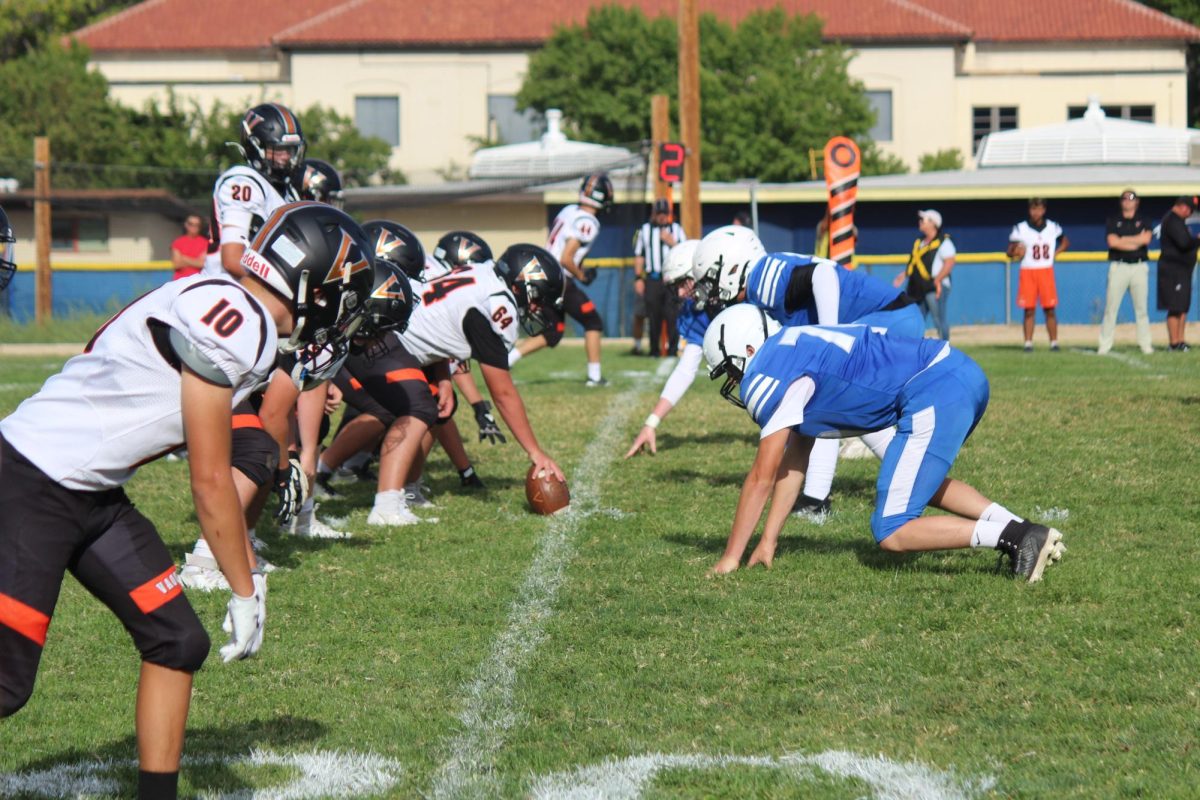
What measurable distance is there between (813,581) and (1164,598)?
139cm

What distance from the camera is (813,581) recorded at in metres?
6.25

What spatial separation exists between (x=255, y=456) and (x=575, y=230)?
30.6 ft

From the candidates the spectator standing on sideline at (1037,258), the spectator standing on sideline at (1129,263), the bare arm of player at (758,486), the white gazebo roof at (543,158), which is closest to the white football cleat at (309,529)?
the bare arm of player at (758,486)

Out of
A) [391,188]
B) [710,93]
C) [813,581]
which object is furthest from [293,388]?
[710,93]

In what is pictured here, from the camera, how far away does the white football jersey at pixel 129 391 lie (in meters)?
3.47

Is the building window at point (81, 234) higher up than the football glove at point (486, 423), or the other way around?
the building window at point (81, 234)

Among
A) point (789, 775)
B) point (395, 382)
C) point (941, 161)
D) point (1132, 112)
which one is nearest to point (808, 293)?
point (395, 382)

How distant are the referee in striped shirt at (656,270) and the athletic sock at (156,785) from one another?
14.7 meters

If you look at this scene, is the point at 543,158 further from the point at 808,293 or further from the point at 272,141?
the point at 808,293

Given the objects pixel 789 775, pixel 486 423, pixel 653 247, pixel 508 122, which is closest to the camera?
pixel 789 775

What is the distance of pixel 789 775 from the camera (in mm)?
3996

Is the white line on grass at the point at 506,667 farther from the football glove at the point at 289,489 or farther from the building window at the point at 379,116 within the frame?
the building window at the point at 379,116

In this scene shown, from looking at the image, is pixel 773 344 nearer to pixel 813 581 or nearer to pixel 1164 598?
pixel 813 581

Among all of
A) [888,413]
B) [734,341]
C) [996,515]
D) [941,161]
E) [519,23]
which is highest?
[519,23]
